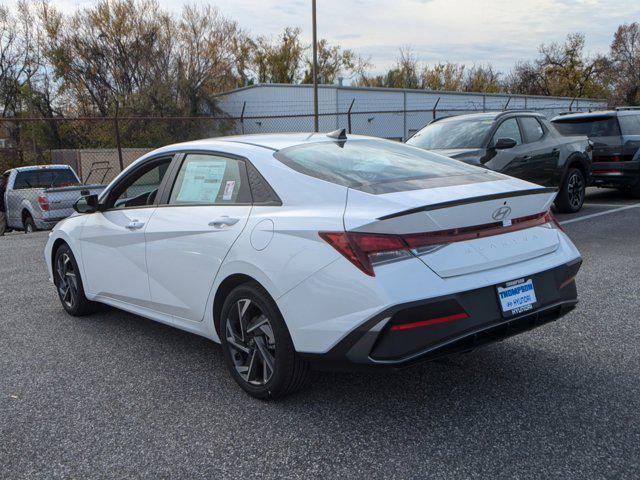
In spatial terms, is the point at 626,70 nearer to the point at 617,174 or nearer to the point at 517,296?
the point at 617,174

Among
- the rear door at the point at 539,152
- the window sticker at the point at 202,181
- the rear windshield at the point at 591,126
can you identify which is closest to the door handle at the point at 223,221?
the window sticker at the point at 202,181

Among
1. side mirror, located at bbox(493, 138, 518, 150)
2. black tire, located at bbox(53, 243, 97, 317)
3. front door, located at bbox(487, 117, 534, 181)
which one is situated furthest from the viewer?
front door, located at bbox(487, 117, 534, 181)

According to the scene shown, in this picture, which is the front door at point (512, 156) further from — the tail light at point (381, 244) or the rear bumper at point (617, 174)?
the tail light at point (381, 244)

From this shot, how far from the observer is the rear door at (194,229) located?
3.68 metres

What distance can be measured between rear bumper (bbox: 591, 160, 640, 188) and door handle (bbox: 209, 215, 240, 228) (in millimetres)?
10594

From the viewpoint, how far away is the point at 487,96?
1628 inches

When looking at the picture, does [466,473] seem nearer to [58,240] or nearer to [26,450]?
[26,450]

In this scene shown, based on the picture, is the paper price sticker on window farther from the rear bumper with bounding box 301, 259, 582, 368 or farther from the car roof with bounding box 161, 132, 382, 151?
the rear bumper with bounding box 301, 259, 582, 368

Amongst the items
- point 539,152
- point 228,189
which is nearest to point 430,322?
point 228,189

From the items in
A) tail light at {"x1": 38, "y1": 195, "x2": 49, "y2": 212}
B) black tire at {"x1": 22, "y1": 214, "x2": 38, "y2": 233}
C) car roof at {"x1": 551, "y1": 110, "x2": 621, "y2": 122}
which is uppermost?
car roof at {"x1": 551, "y1": 110, "x2": 621, "y2": 122}

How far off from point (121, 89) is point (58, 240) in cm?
3198

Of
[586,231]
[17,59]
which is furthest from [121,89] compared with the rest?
[586,231]

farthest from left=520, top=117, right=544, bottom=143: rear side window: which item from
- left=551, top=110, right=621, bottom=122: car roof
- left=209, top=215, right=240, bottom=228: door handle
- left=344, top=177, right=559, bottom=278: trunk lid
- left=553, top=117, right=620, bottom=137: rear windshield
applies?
left=209, top=215, right=240, bottom=228: door handle

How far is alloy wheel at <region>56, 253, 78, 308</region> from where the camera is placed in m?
5.48
